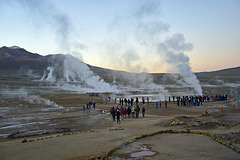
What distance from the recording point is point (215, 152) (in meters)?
9.70

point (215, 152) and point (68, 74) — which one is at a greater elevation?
point (68, 74)

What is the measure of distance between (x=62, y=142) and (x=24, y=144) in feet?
7.08

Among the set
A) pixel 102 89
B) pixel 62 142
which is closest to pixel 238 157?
pixel 62 142

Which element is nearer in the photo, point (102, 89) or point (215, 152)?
point (215, 152)

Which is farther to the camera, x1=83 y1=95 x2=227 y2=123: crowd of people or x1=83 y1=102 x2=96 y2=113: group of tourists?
x1=83 y1=102 x2=96 y2=113: group of tourists

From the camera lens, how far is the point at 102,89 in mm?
81188

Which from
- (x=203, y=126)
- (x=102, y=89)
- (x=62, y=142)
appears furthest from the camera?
(x=102, y=89)

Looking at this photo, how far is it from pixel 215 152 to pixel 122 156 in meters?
4.20

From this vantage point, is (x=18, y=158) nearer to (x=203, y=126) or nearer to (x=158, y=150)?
(x=158, y=150)

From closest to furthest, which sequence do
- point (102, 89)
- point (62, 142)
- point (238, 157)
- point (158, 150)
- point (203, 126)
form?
point (238, 157)
point (158, 150)
point (62, 142)
point (203, 126)
point (102, 89)

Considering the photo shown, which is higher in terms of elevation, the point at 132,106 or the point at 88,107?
the point at 88,107

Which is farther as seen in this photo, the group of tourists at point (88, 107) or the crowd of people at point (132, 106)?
the group of tourists at point (88, 107)

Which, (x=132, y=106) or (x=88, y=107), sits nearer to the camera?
(x=88, y=107)

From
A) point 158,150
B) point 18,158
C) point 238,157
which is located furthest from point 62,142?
point 238,157
